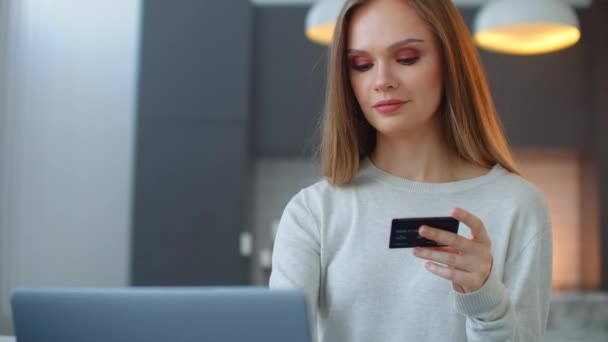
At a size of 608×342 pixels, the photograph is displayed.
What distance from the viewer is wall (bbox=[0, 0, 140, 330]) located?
4.95 metres

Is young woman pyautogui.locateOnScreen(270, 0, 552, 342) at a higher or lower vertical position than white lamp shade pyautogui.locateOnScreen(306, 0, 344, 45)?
lower

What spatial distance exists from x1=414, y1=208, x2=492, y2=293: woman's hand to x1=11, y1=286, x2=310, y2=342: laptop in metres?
0.30

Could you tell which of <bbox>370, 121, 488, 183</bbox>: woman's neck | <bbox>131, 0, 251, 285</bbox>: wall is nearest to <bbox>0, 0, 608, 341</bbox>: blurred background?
<bbox>131, 0, 251, 285</bbox>: wall

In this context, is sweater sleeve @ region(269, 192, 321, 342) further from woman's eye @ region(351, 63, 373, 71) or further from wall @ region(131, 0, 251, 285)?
wall @ region(131, 0, 251, 285)

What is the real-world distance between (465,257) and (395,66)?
35 centimetres

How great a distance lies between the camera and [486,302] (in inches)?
40.3

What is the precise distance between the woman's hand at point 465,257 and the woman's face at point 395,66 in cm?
27

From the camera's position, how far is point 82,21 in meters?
5.08

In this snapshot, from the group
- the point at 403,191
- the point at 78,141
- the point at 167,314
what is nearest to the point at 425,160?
the point at 403,191

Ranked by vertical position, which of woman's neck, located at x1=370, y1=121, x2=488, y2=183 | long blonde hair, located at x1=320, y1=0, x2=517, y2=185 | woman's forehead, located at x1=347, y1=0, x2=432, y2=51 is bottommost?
woman's neck, located at x1=370, y1=121, x2=488, y2=183

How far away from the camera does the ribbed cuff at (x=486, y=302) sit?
40.1 inches

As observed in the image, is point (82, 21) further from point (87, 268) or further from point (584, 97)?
point (584, 97)

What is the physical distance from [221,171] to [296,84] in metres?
0.70

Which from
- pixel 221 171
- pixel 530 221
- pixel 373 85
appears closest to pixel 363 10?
pixel 373 85
